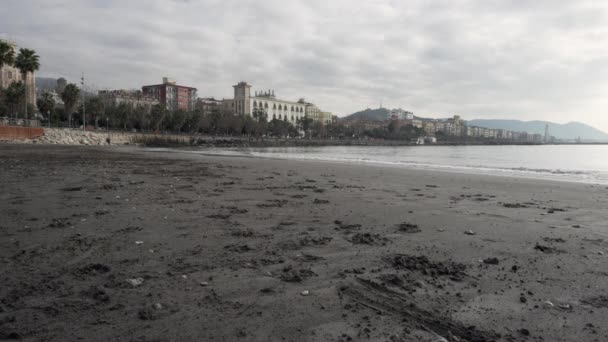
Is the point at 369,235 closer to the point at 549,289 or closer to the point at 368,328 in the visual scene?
the point at 549,289

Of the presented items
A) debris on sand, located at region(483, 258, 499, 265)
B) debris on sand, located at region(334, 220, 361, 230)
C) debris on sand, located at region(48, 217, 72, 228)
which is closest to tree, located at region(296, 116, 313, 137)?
debris on sand, located at region(334, 220, 361, 230)

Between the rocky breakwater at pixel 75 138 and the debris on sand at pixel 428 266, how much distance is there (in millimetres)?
63737

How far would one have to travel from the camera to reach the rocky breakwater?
5946 cm

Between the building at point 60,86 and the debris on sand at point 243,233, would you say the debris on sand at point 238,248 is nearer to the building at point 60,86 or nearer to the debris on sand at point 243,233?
the debris on sand at point 243,233

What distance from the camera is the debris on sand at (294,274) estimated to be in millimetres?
4445

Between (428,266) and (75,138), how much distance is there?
7319 cm

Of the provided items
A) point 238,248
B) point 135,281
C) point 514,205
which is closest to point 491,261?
point 238,248

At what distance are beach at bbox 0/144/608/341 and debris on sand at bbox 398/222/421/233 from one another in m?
0.03

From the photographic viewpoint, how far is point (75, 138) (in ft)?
215

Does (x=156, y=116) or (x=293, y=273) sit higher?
(x=156, y=116)

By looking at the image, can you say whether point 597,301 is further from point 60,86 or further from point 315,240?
point 60,86

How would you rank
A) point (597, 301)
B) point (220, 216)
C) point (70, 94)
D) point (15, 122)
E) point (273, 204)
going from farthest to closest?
1. point (70, 94)
2. point (15, 122)
3. point (273, 204)
4. point (220, 216)
5. point (597, 301)

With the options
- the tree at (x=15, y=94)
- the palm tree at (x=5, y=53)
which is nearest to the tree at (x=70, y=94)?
the tree at (x=15, y=94)

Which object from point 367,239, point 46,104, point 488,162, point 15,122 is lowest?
point 488,162
